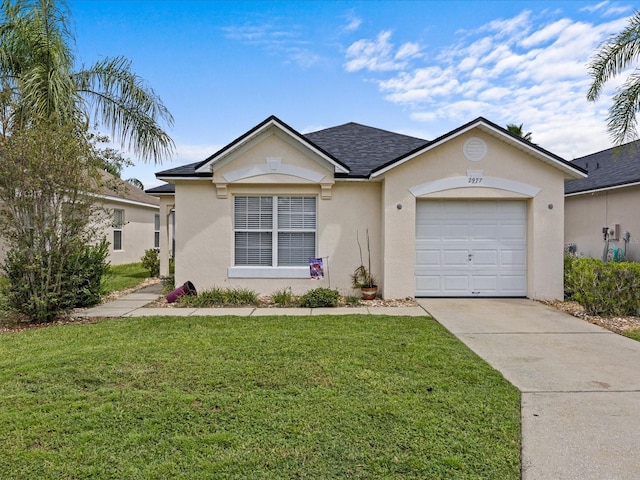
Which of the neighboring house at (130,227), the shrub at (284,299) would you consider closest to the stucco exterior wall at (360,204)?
the shrub at (284,299)

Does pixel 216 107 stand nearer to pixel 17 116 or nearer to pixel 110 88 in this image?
pixel 110 88

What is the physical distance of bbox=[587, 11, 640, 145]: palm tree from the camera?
10.0 m

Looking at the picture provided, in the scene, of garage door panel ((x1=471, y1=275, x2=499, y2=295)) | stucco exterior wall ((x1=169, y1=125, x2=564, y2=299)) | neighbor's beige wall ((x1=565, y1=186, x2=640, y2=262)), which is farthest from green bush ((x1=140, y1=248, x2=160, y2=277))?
neighbor's beige wall ((x1=565, y1=186, x2=640, y2=262))

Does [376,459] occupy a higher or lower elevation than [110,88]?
lower

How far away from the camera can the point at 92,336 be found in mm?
7098

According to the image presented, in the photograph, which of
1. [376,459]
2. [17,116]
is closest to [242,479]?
[376,459]

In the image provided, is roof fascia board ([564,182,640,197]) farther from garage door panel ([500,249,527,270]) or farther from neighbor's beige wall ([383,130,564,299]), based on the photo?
garage door panel ([500,249,527,270])

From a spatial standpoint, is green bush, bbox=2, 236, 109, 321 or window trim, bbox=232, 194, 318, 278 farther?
window trim, bbox=232, 194, 318, 278

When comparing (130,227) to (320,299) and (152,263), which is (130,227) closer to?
(152,263)

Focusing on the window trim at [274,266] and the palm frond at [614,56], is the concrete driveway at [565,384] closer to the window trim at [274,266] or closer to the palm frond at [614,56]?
the window trim at [274,266]

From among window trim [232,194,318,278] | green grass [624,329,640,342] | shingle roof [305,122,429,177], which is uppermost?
shingle roof [305,122,429,177]

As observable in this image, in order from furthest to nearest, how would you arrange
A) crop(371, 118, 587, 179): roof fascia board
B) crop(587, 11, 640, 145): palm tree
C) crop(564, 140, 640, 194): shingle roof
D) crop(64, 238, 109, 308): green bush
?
crop(564, 140, 640, 194): shingle roof → crop(371, 118, 587, 179): roof fascia board → crop(587, 11, 640, 145): palm tree → crop(64, 238, 109, 308): green bush

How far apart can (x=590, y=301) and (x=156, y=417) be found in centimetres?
905

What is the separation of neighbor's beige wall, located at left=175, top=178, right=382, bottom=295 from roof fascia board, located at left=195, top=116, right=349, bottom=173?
63 centimetres
